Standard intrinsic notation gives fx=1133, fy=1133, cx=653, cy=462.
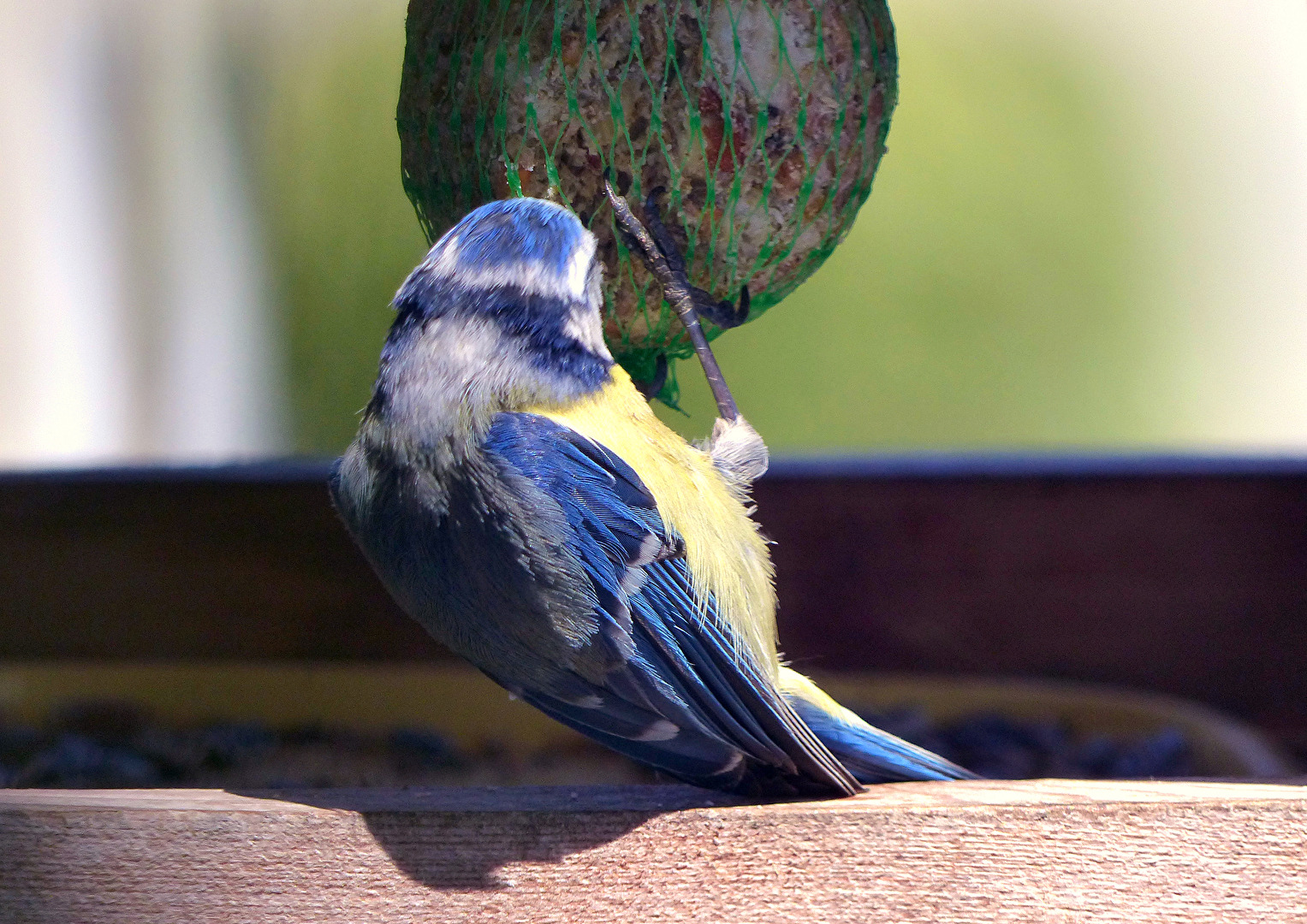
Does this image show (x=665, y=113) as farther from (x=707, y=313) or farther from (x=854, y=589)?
(x=854, y=589)

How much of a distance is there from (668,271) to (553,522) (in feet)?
1.02

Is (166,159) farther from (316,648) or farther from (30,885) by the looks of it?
(30,885)

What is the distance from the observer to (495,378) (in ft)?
3.37

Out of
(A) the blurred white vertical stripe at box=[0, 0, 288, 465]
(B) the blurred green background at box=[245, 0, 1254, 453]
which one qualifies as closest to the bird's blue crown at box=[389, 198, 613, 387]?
(A) the blurred white vertical stripe at box=[0, 0, 288, 465]

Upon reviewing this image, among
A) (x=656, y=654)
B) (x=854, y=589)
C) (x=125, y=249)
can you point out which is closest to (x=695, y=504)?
(x=656, y=654)

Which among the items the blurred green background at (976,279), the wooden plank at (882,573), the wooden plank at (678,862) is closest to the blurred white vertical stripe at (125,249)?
the blurred green background at (976,279)

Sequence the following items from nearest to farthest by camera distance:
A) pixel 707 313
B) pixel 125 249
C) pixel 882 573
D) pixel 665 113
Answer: pixel 665 113 < pixel 707 313 < pixel 882 573 < pixel 125 249

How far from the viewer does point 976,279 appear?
21.0 feet

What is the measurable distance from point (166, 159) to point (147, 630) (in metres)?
2.92

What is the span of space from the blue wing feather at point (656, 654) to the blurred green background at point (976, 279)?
13.3 ft

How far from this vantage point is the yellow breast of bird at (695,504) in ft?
3.48

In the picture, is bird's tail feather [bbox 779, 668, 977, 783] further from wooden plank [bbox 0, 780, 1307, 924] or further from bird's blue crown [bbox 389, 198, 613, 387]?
bird's blue crown [bbox 389, 198, 613, 387]

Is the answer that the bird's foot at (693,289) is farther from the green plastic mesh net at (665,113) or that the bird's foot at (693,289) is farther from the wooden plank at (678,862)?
the wooden plank at (678,862)

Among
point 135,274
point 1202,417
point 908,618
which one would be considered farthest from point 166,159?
point 1202,417
